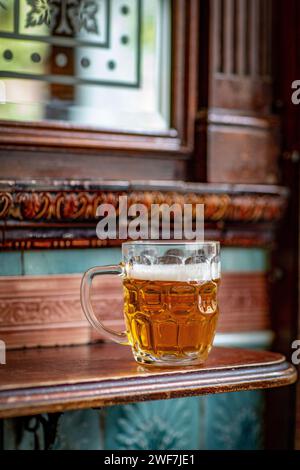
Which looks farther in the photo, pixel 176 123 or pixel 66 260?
pixel 176 123

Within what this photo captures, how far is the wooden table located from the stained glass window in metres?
0.44

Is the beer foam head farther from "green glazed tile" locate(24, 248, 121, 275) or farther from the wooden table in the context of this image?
"green glazed tile" locate(24, 248, 121, 275)

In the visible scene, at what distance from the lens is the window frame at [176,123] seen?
4.40 ft

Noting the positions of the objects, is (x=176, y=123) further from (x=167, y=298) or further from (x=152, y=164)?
(x=167, y=298)

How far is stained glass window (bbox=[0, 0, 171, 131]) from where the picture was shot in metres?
1.28

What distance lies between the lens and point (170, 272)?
1039 millimetres

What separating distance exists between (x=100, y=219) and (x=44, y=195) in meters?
0.13

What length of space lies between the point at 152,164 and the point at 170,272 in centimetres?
44

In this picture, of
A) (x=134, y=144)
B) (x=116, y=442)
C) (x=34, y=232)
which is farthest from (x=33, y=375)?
(x=134, y=144)

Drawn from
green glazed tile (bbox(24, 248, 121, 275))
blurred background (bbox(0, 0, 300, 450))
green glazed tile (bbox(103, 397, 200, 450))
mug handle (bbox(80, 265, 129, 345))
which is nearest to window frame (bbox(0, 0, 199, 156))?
blurred background (bbox(0, 0, 300, 450))

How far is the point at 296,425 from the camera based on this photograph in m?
1.49

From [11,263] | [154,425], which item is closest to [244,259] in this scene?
[154,425]

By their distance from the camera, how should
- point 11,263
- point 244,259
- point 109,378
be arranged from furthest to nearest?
1. point 244,259
2. point 11,263
3. point 109,378

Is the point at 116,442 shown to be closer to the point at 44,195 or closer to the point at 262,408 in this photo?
the point at 262,408
